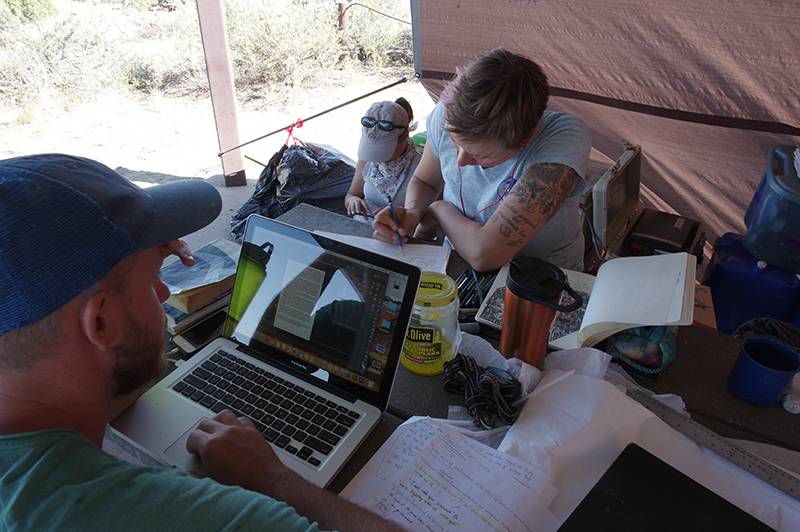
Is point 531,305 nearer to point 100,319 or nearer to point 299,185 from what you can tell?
point 100,319

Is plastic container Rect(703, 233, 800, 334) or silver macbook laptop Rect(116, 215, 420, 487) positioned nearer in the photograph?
silver macbook laptop Rect(116, 215, 420, 487)

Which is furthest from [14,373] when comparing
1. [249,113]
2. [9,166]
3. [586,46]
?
[249,113]

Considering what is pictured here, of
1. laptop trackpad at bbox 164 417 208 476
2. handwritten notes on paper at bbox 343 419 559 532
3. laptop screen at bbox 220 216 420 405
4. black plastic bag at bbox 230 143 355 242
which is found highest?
laptop screen at bbox 220 216 420 405

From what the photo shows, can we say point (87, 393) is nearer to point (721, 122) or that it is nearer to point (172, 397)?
point (172, 397)

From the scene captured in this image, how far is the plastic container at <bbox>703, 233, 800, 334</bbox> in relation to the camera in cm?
232

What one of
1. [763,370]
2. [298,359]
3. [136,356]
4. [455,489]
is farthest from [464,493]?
[763,370]

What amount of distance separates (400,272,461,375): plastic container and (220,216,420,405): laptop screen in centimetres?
9

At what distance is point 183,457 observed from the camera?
85 cm

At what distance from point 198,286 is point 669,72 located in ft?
7.27

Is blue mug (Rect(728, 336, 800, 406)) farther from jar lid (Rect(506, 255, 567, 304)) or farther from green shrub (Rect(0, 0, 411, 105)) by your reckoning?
green shrub (Rect(0, 0, 411, 105))

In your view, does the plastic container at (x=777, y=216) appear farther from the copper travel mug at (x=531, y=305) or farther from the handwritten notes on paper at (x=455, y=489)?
the handwritten notes on paper at (x=455, y=489)

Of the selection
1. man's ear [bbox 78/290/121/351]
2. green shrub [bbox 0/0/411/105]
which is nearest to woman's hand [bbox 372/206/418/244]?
man's ear [bbox 78/290/121/351]

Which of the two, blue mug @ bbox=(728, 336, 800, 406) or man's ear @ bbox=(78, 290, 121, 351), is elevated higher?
man's ear @ bbox=(78, 290, 121, 351)

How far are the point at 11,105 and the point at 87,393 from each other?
743 cm
